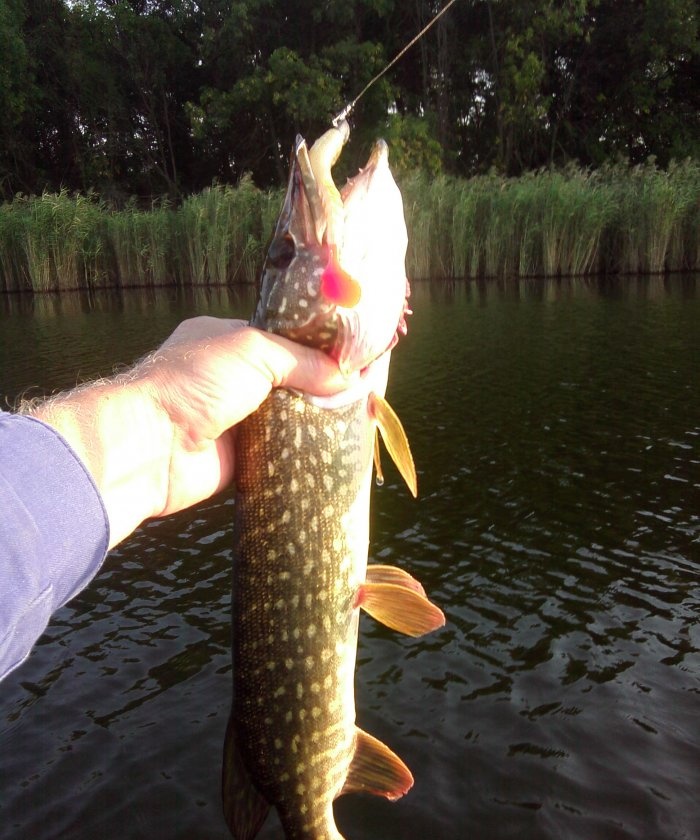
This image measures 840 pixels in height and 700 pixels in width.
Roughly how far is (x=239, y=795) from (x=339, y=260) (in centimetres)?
150

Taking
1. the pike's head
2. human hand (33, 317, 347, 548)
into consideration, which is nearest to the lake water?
human hand (33, 317, 347, 548)

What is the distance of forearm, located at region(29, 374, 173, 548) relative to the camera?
1762 millimetres

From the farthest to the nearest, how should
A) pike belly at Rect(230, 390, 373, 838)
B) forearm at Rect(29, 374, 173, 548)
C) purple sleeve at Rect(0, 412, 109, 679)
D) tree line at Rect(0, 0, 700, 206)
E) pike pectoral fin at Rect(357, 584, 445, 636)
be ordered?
tree line at Rect(0, 0, 700, 206)
pike pectoral fin at Rect(357, 584, 445, 636)
pike belly at Rect(230, 390, 373, 838)
forearm at Rect(29, 374, 173, 548)
purple sleeve at Rect(0, 412, 109, 679)

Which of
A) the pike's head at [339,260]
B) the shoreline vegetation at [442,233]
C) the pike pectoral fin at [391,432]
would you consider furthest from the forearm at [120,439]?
the shoreline vegetation at [442,233]

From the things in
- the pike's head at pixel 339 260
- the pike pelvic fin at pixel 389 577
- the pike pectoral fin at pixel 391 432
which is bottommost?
the pike pelvic fin at pixel 389 577

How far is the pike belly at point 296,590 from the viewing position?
7.18 ft

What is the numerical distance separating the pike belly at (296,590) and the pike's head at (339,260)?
0.66ft

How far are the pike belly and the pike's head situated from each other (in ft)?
0.66

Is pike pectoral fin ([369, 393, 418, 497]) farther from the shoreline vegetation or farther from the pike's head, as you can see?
the shoreline vegetation

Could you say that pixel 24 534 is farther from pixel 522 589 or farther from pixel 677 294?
pixel 677 294

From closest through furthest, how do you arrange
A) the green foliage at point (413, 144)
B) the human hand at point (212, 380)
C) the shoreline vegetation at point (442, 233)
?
the human hand at point (212, 380)
the shoreline vegetation at point (442, 233)
the green foliage at point (413, 144)

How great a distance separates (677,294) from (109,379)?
1683cm

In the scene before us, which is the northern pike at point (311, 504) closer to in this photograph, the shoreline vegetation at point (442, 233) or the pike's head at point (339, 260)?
the pike's head at point (339, 260)

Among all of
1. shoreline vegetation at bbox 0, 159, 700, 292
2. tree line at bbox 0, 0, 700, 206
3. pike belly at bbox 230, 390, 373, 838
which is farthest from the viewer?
tree line at bbox 0, 0, 700, 206
